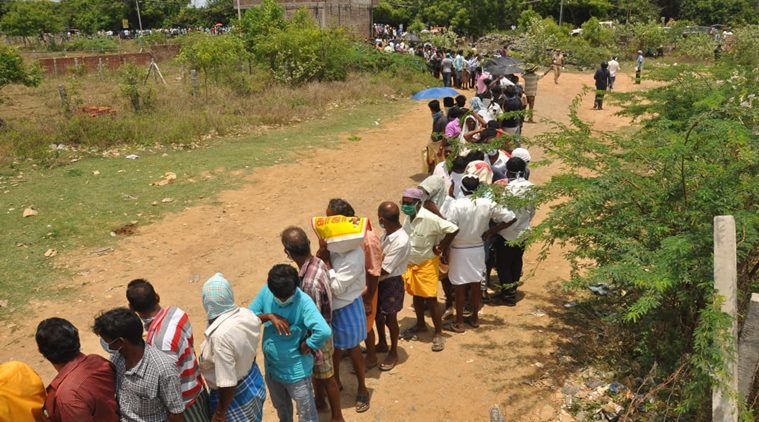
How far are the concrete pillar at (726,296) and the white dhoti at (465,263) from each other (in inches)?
84.7

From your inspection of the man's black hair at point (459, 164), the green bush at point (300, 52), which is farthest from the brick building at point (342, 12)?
the man's black hair at point (459, 164)

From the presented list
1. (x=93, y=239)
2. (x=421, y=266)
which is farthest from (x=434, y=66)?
(x=421, y=266)

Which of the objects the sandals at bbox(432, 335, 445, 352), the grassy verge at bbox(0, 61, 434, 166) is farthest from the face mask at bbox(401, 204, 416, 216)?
the grassy verge at bbox(0, 61, 434, 166)

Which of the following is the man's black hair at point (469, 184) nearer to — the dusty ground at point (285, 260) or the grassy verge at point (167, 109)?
the dusty ground at point (285, 260)

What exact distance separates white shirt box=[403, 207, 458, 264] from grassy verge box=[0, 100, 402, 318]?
4.24 meters

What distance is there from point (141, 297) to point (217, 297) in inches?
17.8

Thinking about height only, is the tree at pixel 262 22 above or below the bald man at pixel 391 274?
above

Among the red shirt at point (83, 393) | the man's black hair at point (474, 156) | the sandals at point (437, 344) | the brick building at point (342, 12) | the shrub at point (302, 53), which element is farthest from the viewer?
the brick building at point (342, 12)

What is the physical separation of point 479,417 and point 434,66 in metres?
19.1

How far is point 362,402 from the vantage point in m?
4.26

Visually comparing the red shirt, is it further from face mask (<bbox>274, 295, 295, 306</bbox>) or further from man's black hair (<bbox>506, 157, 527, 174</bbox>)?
man's black hair (<bbox>506, 157, 527, 174</bbox>)

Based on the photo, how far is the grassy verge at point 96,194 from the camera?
6.82 meters

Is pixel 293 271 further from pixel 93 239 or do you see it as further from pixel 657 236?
pixel 93 239

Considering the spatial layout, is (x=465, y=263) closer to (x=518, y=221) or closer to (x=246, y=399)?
(x=518, y=221)
